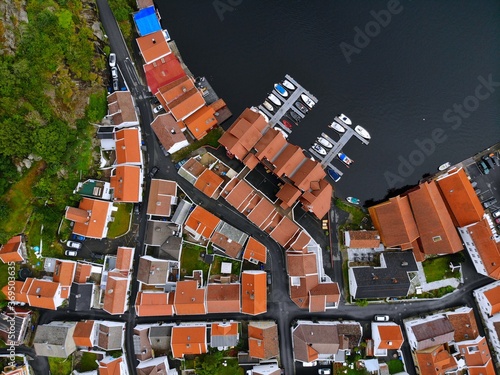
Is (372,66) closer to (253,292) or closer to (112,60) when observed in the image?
(253,292)

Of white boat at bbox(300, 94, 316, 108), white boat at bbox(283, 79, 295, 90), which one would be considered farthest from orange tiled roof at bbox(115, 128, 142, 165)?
white boat at bbox(300, 94, 316, 108)

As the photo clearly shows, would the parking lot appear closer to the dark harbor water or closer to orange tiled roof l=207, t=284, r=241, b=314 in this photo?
the dark harbor water

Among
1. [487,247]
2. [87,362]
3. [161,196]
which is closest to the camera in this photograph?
[161,196]

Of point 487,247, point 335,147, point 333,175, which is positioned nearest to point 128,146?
point 333,175

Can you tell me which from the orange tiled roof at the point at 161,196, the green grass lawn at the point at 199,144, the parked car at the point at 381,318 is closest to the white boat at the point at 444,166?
the parked car at the point at 381,318

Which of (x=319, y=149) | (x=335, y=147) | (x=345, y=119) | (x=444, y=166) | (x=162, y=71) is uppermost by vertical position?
(x=162, y=71)

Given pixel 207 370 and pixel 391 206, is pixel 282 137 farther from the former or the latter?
pixel 207 370
